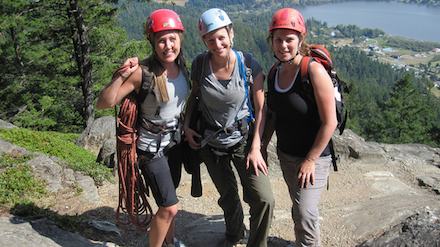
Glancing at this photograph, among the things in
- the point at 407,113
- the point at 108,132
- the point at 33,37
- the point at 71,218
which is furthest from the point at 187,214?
the point at 407,113

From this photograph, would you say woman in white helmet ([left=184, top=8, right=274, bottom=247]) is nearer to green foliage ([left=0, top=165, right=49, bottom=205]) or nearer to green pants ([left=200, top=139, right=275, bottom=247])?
green pants ([left=200, top=139, right=275, bottom=247])

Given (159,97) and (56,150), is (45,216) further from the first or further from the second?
(56,150)

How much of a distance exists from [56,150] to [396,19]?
193199 mm

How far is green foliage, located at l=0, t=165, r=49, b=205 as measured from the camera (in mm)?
4566

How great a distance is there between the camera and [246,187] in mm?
3512

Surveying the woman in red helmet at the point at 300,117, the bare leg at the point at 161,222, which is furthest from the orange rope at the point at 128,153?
the woman in red helmet at the point at 300,117

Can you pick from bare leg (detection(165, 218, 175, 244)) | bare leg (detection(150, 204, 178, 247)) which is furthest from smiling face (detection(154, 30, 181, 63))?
bare leg (detection(165, 218, 175, 244))

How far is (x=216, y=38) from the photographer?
10.2 feet

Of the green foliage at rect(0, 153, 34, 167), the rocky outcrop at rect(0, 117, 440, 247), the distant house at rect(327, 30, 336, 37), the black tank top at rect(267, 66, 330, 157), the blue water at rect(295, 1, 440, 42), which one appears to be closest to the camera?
the black tank top at rect(267, 66, 330, 157)

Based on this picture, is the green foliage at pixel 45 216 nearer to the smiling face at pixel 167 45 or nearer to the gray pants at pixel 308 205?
the smiling face at pixel 167 45

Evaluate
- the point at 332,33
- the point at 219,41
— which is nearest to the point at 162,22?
the point at 219,41

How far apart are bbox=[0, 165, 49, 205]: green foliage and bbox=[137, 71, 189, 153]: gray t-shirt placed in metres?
2.49

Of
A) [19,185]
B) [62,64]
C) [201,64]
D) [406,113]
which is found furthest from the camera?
[406,113]

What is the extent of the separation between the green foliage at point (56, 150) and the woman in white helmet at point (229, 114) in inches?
143
